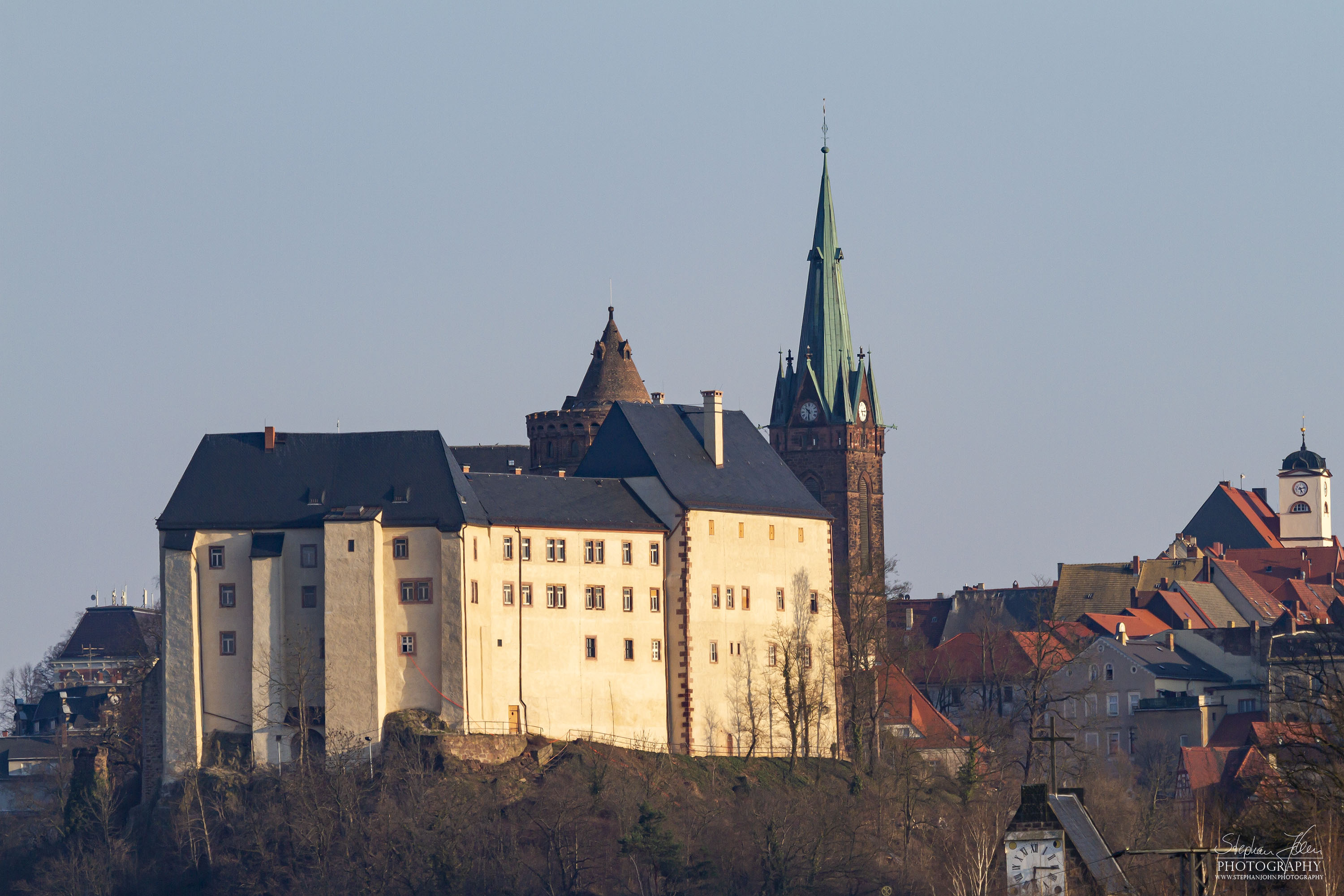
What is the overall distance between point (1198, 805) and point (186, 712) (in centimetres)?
4241

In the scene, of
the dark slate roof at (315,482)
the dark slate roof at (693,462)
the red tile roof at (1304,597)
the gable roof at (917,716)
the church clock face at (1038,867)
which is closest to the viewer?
the church clock face at (1038,867)

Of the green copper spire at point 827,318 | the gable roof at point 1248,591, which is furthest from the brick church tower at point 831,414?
the gable roof at point 1248,591

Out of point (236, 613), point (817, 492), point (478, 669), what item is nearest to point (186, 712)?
point (236, 613)

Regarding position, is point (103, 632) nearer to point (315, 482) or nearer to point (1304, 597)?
point (1304, 597)

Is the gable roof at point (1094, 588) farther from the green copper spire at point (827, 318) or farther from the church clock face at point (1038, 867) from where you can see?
the church clock face at point (1038, 867)

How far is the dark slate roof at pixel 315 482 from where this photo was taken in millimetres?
102438

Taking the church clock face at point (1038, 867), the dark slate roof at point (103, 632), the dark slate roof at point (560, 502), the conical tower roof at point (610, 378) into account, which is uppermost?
the conical tower roof at point (610, 378)

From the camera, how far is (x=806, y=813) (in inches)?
4026

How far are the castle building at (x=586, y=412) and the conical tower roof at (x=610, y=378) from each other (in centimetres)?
2

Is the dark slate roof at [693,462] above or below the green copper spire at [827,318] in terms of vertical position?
below

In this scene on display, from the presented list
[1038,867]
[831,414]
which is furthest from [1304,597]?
[1038,867]

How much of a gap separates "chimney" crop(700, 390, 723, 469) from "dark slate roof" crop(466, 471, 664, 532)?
15.4 feet

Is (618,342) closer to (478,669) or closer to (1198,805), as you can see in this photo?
(478,669)

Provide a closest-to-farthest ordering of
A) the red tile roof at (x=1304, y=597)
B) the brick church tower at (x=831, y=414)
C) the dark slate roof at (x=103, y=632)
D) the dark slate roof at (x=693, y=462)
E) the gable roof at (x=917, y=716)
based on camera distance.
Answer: the dark slate roof at (x=693, y=462), the gable roof at (x=917, y=716), the brick church tower at (x=831, y=414), the red tile roof at (x=1304, y=597), the dark slate roof at (x=103, y=632)
